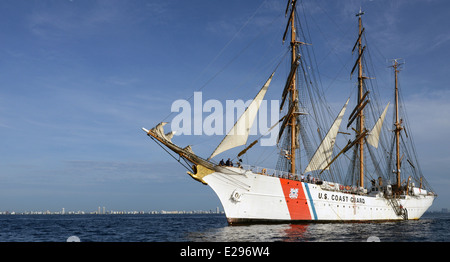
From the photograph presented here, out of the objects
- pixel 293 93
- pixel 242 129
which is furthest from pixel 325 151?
pixel 242 129

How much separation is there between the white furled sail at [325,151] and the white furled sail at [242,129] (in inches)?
729

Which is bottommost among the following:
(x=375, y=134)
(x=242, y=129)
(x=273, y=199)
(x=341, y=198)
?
(x=341, y=198)

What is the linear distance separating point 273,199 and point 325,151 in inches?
883

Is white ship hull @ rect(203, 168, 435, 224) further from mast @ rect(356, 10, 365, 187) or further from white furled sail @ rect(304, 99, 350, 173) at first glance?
mast @ rect(356, 10, 365, 187)

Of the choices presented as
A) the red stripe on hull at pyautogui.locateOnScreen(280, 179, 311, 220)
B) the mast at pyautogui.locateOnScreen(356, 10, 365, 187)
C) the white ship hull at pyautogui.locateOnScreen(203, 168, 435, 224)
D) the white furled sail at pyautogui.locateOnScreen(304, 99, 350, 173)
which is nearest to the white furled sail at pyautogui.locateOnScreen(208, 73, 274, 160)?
the white ship hull at pyautogui.locateOnScreen(203, 168, 435, 224)

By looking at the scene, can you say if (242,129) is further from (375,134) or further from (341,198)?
(375,134)

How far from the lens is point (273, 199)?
38.3 meters

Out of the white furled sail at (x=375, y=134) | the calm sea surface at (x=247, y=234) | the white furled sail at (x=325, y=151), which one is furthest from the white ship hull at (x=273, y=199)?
the white furled sail at (x=375, y=134)

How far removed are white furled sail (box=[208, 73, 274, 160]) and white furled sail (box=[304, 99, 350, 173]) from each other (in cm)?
1851

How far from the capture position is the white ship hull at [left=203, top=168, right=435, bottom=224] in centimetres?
3712

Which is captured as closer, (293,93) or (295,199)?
(295,199)
